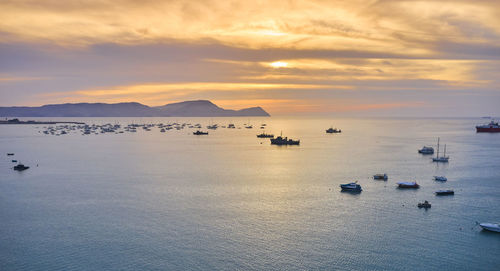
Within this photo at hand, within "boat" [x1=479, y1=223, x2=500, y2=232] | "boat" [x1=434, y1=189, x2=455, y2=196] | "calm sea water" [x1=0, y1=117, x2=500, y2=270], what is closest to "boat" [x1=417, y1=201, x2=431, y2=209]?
"calm sea water" [x1=0, y1=117, x2=500, y2=270]

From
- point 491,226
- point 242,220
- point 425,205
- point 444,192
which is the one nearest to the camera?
point 491,226

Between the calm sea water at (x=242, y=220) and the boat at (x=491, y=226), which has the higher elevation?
the boat at (x=491, y=226)

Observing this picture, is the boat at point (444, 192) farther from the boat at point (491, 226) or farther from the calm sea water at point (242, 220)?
the boat at point (491, 226)

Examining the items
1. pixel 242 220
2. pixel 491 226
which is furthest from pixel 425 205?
pixel 242 220

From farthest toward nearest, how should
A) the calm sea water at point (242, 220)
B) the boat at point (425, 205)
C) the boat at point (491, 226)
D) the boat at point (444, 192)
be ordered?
the boat at point (444, 192)
the boat at point (425, 205)
the boat at point (491, 226)
the calm sea water at point (242, 220)

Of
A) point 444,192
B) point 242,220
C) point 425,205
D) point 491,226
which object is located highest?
point 444,192

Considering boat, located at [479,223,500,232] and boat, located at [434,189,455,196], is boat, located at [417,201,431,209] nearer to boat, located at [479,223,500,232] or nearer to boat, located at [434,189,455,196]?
boat, located at [434,189,455,196]

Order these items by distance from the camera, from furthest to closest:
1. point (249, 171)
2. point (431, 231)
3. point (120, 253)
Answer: point (249, 171) → point (431, 231) → point (120, 253)

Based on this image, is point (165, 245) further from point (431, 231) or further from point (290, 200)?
point (431, 231)

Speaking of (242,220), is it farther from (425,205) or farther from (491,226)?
(491,226)

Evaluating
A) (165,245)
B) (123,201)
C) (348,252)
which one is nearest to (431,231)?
(348,252)

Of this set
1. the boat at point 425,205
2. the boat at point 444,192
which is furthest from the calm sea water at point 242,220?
the boat at point 444,192
